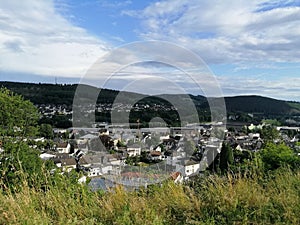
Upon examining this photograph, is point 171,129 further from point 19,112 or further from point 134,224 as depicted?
point 134,224

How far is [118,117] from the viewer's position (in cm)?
1788

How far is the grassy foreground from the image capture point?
257 centimetres

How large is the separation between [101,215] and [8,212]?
81cm

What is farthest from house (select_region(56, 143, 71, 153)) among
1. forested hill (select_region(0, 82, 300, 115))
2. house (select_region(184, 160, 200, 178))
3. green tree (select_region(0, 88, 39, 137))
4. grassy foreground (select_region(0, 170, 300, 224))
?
grassy foreground (select_region(0, 170, 300, 224))

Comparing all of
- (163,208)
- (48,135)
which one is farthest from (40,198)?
(48,135)

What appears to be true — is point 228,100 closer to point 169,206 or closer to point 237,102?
point 237,102

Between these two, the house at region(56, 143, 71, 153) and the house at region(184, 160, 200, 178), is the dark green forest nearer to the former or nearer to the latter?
the house at region(56, 143, 71, 153)

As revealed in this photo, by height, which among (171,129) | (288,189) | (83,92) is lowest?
(171,129)

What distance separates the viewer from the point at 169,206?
2992 mm

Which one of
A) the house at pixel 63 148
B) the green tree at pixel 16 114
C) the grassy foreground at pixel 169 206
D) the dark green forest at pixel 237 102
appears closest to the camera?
the grassy foreground at pixel 169 206

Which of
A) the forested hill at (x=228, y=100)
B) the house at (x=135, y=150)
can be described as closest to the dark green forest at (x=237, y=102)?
the forested hill at (x=228, y=100)

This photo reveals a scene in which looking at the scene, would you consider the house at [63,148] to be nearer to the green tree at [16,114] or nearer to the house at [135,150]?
the house at [135,150]

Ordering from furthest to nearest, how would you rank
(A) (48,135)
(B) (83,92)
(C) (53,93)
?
(C) (53,93) → (A) (48,135) → (B) (83,92)

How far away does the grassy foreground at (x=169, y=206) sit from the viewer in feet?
8.45
